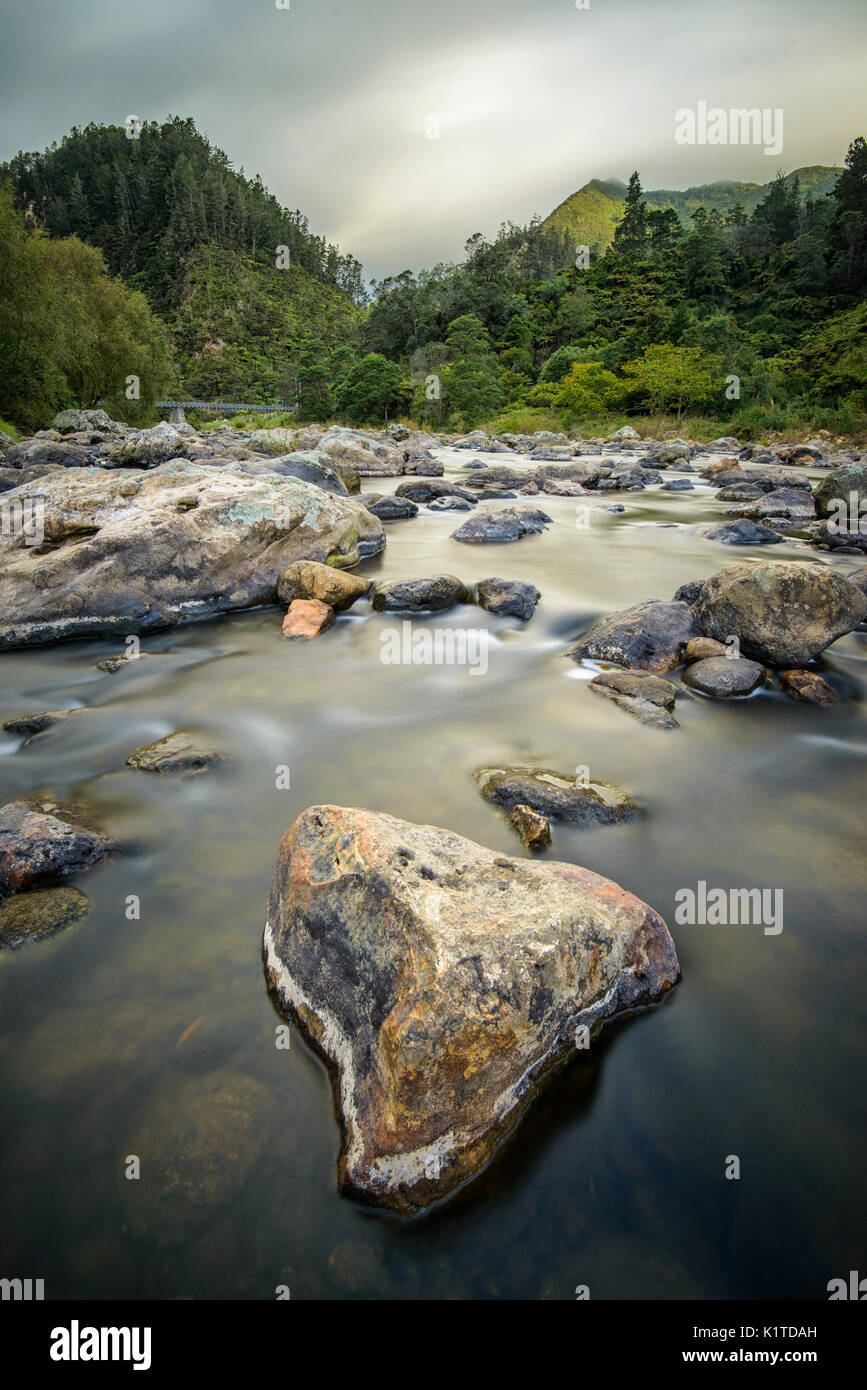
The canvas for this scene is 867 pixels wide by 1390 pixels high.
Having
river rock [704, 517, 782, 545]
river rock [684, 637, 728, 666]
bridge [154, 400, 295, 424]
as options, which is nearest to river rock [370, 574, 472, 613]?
river rock [684, 637, 728, 666]

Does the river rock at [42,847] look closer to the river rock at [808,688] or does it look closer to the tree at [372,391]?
the river rock at [808,688]

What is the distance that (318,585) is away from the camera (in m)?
7.04

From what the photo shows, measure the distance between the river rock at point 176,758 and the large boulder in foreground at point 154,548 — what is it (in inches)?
112

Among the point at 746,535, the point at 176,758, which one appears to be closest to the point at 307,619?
the point at 176,758

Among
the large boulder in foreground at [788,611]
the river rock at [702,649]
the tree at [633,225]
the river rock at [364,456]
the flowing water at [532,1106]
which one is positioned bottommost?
the flowing water at [532,1106]

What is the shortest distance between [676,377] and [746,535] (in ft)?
112

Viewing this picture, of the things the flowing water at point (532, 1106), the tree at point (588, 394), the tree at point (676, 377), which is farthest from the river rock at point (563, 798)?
the tree at point (588, 394)

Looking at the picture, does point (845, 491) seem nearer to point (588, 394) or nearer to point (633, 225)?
point (588, 394)

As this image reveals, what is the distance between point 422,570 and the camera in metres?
9.00

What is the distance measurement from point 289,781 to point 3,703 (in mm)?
2796

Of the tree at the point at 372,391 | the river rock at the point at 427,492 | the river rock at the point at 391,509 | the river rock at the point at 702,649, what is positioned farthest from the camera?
the tree at the point at 372,391

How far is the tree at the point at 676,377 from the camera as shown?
39.8 m
